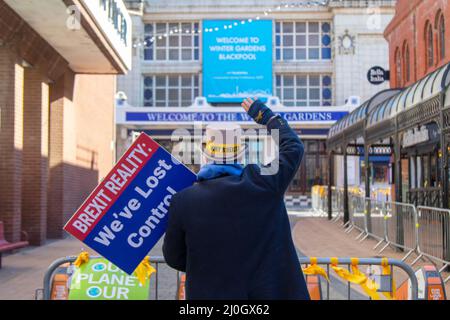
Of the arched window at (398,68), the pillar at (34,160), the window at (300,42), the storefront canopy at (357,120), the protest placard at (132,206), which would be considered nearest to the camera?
the protest placard at (132,206)

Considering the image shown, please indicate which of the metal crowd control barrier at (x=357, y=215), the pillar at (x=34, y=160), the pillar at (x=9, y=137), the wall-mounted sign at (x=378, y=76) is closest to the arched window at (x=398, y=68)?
the wall-mounted sign at (x=378, y=76)

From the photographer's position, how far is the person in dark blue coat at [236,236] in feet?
10.4

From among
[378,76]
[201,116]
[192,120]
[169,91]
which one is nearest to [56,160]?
[378,76]

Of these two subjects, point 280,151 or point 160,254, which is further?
point 160,254

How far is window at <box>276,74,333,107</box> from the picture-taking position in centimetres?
3841

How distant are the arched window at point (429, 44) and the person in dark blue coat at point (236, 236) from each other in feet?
64.8

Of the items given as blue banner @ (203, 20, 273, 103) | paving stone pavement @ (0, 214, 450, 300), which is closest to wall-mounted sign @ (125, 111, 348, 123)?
blue banner @ (203, 20, 273, 103)

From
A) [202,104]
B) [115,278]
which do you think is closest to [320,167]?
[202,104]

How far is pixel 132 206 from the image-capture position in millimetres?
3773

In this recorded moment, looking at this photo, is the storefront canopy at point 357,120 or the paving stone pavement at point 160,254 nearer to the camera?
the paving stone pavement at point 160,254

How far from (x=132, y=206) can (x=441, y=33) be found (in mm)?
18639

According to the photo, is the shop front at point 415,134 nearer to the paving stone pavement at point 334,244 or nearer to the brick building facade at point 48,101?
the paving stone pavement at point 334,244

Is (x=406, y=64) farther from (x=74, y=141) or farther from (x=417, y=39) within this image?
(x=74, y=141)
